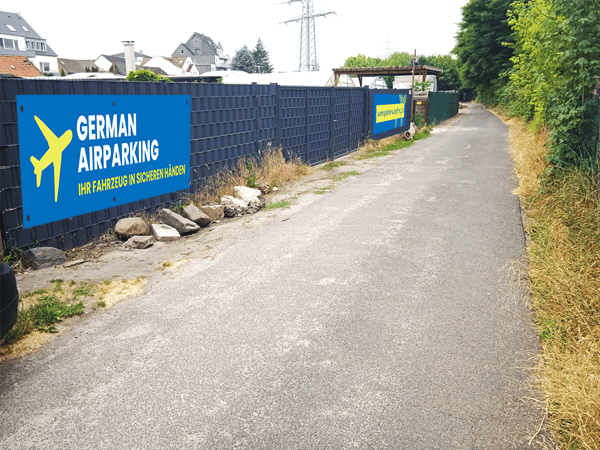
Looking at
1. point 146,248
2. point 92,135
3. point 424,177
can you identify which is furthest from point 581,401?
point 424,177

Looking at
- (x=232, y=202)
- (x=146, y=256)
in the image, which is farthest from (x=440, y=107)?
(x=146, y=256)

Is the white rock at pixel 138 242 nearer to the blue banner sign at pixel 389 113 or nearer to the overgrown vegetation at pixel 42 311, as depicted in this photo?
the overgrown vegetation at pixel 42 311

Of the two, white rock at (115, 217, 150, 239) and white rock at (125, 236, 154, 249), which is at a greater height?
white rock at (115, 217, 150, 239)

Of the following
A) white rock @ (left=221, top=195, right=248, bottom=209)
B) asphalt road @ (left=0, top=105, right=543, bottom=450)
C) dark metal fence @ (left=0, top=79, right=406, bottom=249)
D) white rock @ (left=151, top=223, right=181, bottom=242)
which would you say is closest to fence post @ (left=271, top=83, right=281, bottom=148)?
dark metal fence @ (left=0, top=79, right=406, bottom=249)

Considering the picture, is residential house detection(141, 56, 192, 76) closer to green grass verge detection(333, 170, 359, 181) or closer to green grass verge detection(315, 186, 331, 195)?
green grass verge detection(333, 170, 359, 181)

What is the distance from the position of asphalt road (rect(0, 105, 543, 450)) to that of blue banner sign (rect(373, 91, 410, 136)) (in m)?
15.3

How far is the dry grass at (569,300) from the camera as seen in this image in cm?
328

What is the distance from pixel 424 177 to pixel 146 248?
844cm

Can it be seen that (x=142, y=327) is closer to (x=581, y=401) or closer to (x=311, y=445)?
(x=311, y=445)

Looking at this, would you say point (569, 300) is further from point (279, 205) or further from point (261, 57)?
point (261, 57)

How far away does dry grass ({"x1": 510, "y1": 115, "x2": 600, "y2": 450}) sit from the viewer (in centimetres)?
328

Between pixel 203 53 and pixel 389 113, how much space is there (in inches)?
5114

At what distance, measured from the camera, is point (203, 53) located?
468 ft

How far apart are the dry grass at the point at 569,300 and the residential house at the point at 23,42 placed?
300ft
